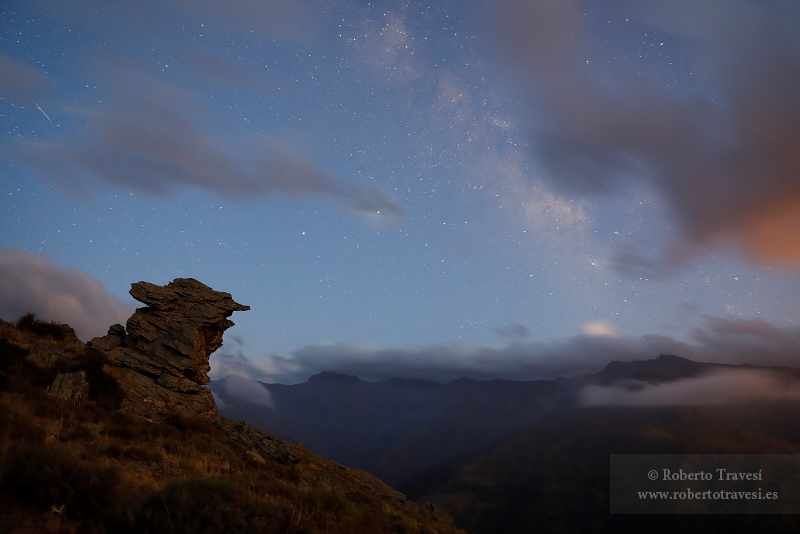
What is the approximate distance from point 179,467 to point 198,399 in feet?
53.7

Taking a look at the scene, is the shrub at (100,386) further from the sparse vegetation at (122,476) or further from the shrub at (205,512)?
the shrub at (205,512)

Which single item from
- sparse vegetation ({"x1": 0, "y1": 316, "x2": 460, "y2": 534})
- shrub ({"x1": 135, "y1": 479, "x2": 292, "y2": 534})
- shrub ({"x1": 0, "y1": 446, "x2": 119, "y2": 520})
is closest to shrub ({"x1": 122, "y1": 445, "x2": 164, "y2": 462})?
sparse vegetation ({"x1": 0, "y1": 316, "x2": 460, "y2": 534})

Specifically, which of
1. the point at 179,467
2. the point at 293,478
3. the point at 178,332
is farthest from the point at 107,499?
the point at 178,332

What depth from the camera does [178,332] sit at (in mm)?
28844

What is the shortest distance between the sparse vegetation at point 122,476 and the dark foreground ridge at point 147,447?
0.03 m

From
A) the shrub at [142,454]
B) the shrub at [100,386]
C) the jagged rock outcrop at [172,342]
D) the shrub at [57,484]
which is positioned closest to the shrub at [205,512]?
the shrub at [57,484]

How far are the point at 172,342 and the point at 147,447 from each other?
17483 mm

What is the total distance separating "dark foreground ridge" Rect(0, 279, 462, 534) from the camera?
6.30m

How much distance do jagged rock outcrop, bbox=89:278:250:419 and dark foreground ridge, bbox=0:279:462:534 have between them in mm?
84

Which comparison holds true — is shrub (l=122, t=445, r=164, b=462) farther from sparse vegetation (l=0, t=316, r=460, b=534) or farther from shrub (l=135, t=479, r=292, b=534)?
shrub (l=135, t=479, r=292, b=534)

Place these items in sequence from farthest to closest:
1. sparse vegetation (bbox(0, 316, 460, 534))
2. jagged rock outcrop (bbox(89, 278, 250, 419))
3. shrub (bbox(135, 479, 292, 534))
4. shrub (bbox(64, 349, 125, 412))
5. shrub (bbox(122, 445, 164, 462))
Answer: jagged rock outcrop (bbox(89, 278, 250, 419)) → shrub (bbox(64, 349, 125, 412)) → shrub (bbox(122, 445, 164, 462)) → sparse vegetation (bbox(0, 316, 460, 534)) → shrub (bbox(135, 479, 292, 534))

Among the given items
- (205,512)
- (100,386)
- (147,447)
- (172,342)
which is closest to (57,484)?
(205,512)

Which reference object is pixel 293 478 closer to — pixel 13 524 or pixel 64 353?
pixel 13 524

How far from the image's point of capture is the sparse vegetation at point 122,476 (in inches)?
245
